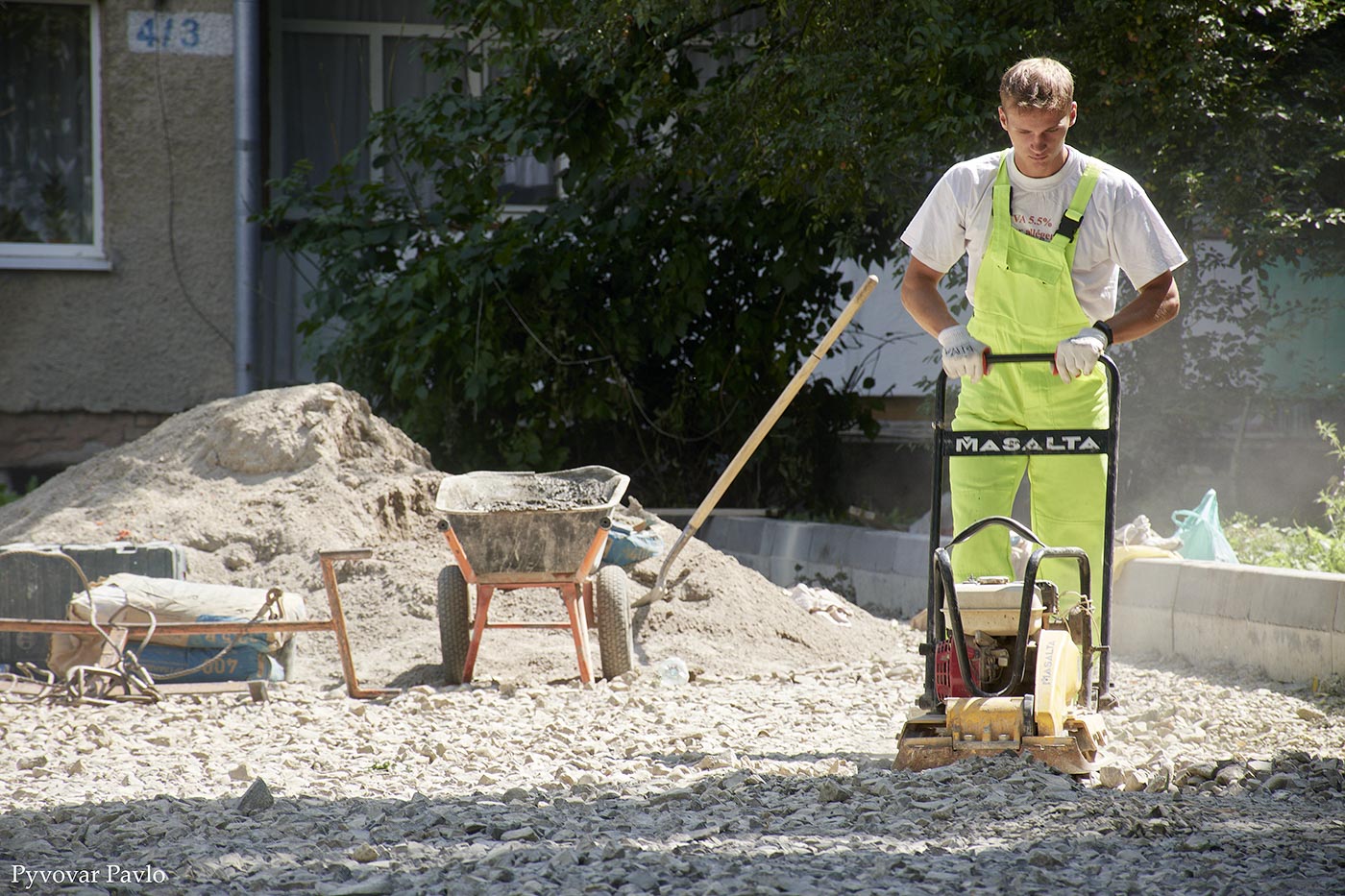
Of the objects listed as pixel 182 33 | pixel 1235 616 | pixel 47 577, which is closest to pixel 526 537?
pixel 47 577

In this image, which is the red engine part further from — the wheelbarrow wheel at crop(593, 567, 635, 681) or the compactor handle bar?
the wheelbarrow wheel at crop(593, 567, 635, 681)

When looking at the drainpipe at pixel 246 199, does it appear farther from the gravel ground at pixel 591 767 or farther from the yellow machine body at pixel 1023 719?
the yellow machine body at pixel 1023 719

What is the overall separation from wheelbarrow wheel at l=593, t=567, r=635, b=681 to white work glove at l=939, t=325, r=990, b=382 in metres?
2.17

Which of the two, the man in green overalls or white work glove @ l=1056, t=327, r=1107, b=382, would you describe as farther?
the man in green overalls

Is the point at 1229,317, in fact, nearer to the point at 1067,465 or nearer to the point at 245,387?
the point at 1067,465

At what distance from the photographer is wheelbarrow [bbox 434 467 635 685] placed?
5406mm

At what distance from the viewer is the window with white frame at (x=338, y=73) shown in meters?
11.0

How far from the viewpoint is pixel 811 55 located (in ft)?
24.6

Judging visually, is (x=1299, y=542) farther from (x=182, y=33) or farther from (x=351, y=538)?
(x=182, y=33)

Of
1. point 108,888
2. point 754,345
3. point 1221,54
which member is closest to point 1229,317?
point 1221,54

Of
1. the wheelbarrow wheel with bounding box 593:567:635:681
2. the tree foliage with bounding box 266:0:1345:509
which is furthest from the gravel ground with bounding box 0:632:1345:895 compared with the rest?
the tree foliage with bounding box 266:0:1345:509

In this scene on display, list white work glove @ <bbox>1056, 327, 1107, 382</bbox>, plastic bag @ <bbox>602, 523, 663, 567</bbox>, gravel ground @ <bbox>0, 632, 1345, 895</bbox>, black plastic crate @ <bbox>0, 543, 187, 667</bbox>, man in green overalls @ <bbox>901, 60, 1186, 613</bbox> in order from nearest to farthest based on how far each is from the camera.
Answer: gravel ground @ <bbox>0, 632, 1345, 895</bbox>, white work glove @ <bbox>1056, 327, 1107, 382</bbox>, man in green overalls @ <bbox>901, 60, 1186, 613</bbox>, black plastic crate @ <bbox>0, 543, 187, 667</bbox>, plastic bag @ <bbox>602, 523, 663, 567</bbox>

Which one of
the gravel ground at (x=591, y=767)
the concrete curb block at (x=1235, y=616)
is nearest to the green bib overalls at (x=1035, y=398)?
the gravel ground at (x=591, y=767)

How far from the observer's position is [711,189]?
9141 mm
